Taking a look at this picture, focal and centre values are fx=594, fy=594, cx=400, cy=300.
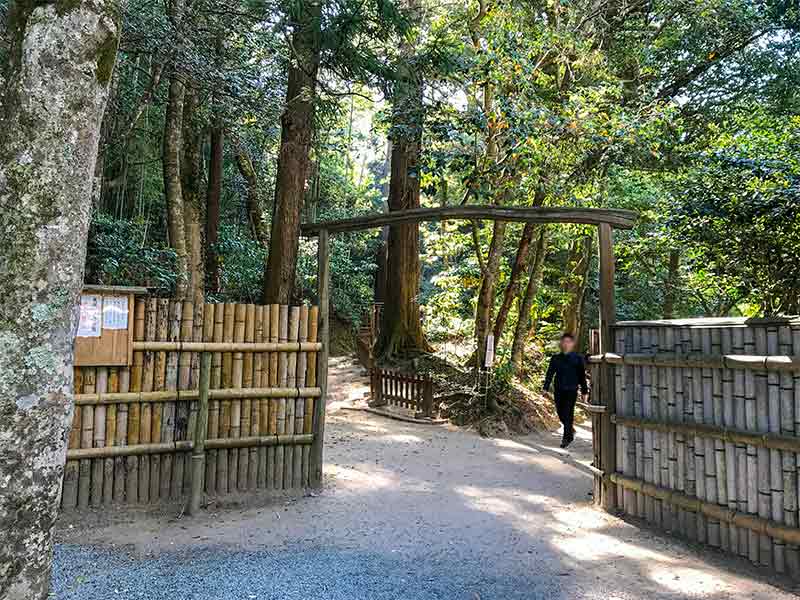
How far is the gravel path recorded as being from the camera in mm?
3719

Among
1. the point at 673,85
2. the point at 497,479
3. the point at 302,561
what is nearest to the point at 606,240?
the point at 497,479

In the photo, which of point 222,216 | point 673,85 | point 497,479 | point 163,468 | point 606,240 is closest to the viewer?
point 163,468

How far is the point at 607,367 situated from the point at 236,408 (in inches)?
137

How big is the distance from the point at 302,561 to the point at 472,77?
7737 millimetres

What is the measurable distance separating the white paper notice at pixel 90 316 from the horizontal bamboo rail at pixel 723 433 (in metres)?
4.58

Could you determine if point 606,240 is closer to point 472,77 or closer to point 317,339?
point 317,339

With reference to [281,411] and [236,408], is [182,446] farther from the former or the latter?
[281,411]

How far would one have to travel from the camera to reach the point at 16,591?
198 centimetres

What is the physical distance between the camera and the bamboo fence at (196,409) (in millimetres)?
4891

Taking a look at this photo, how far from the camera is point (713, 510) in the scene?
4.45 m

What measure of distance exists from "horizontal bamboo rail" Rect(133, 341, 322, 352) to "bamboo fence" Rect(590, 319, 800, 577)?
9.60 ft

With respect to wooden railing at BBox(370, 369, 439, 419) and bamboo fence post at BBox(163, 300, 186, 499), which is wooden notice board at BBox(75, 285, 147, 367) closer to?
bamboo fence post at BBox(163, 300, 186, 499)

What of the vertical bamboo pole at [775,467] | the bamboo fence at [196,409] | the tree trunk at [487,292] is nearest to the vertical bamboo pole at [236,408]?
the bamboo fence at [196,409]

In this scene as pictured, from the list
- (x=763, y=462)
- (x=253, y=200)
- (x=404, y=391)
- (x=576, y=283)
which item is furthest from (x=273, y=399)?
(x=576, y=283)
